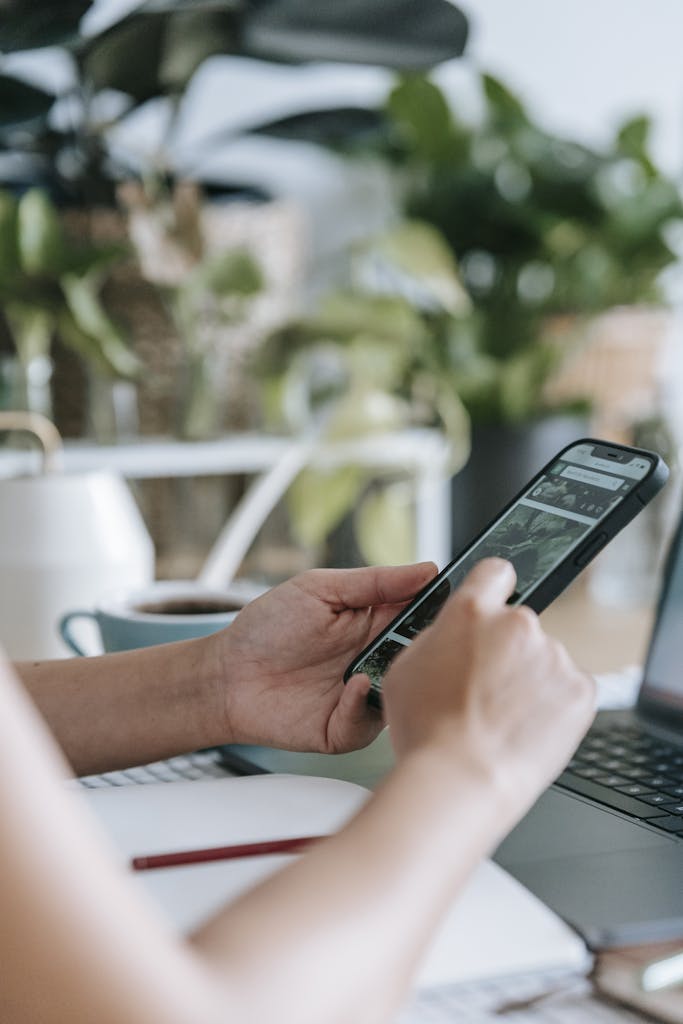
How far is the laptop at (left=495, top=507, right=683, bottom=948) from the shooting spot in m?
0.35

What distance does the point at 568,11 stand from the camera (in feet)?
5.41

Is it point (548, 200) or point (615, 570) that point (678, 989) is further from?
point (548, 200)

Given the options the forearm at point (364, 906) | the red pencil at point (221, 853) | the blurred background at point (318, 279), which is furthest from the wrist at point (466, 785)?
the blurred background at point (318, 279)

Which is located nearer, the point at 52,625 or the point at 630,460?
the point at 630,460

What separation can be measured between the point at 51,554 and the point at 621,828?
0.36 m

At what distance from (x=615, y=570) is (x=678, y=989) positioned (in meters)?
0.81

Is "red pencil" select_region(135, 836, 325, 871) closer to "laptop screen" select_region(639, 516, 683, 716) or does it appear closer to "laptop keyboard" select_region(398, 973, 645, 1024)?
"laptop keyboard" select_region(398, 973, 645, 1024)

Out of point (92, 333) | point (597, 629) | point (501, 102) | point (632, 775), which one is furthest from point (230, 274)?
point (632, 775)

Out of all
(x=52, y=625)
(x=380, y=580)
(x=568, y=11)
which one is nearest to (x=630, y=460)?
(x=380, y=580)

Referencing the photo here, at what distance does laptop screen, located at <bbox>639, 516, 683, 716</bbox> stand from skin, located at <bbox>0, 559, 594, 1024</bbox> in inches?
12.7

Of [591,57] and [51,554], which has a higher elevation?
[591,57]

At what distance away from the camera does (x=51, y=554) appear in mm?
668

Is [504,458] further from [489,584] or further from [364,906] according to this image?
[364,906]

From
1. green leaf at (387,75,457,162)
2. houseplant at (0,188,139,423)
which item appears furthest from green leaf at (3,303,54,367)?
green leaf at (387,75,457,162)
